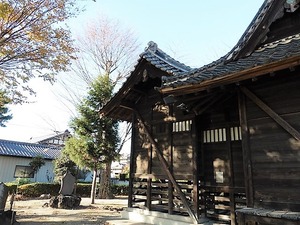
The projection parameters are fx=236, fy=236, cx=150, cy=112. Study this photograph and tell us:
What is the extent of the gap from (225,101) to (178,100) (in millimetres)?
1548

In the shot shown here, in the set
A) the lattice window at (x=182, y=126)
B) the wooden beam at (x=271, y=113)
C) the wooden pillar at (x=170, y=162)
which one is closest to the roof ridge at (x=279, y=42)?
the wooden beam at (x=271, y=113)

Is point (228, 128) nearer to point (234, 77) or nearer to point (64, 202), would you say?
point (234, 77)

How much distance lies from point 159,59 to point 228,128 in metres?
3.04

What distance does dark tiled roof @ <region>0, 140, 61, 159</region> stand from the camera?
24344mm

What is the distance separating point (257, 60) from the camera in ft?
14.1

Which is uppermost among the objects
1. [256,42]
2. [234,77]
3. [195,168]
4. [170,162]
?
[256,42]

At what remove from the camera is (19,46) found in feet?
29.9

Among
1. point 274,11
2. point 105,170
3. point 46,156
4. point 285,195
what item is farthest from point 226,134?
point 46,156

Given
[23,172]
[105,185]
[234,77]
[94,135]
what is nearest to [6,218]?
[94,135]

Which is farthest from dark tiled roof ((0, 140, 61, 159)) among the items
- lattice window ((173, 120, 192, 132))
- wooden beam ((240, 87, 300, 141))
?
wooden beam ((240, 87, 300, 141))

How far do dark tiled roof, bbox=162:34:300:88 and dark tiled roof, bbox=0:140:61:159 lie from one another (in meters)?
24.1

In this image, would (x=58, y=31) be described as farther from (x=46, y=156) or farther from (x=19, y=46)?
(x=46, y=156)

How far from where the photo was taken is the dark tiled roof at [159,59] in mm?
7002

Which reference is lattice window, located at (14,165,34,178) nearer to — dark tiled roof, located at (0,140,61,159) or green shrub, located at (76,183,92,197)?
dark tiled roof, located at (0,140,61,159)
